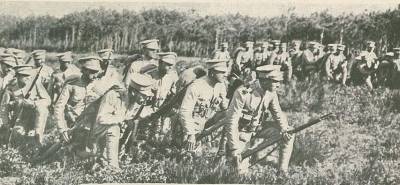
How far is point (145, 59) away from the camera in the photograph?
223 inches

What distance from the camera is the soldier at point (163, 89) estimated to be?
5.56 m

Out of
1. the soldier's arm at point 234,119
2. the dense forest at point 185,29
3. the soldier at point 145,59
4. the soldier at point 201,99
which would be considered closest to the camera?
the soldier's arm at point 234,119

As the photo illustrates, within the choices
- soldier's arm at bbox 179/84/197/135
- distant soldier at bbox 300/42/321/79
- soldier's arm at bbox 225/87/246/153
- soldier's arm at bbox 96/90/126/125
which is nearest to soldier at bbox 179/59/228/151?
soldier's arm at bbox 179/84/197/135

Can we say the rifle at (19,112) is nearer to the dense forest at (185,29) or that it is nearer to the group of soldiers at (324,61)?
the dense forest at (185,29)

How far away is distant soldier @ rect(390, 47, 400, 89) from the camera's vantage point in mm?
5793

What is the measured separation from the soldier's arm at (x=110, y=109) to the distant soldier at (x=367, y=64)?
213cm

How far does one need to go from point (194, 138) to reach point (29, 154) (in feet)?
4.66

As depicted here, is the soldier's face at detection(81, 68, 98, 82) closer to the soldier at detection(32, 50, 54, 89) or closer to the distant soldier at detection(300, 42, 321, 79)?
the soldier at detection(32, 50, 54, 89)

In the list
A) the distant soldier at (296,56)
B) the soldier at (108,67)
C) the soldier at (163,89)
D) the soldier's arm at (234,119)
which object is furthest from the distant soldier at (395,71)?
the soldier at (108,67)

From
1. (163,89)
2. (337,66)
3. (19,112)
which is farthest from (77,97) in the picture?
(337,66)

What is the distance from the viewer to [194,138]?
546 centimetres

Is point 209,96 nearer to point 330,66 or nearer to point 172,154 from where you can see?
point 172,154

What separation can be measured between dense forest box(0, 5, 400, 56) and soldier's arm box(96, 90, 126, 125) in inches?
21.5

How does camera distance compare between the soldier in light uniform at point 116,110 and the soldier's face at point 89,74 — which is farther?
the soldier's face at point 89,74
